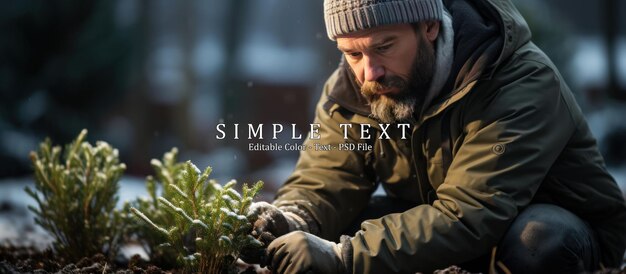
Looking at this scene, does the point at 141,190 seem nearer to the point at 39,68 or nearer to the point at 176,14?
the point at 39,68

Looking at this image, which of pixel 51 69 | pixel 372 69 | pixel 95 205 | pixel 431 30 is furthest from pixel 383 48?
pixel 51 69

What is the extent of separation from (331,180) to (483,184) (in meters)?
0.84

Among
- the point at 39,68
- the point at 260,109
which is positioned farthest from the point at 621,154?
the point at 39,68

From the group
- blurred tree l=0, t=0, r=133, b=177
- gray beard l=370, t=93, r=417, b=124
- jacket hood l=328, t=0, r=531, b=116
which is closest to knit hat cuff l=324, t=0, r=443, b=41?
jacket hood l=328, t=0, r=531, b=116

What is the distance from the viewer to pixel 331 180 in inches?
146

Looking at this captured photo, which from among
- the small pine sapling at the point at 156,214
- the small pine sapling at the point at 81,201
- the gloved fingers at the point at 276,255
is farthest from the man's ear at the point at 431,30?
the small pine sapling at the point at 81,201

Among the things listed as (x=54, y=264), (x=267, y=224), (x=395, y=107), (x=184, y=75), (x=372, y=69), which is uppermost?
(x=184, y=75)

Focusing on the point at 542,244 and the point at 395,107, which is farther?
the point at 395,107

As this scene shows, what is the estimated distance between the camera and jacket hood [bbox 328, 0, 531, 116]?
323 centimetres

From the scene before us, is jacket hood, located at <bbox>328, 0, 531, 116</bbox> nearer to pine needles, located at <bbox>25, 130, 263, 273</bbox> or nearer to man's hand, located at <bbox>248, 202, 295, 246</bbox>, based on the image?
man's hand, located at <bbox>248, 202, 295, 246</bbox>

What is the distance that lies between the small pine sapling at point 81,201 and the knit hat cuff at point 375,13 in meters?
1.31

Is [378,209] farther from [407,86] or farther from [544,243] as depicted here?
[544,243]

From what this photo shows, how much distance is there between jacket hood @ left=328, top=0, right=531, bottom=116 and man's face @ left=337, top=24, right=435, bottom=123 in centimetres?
10

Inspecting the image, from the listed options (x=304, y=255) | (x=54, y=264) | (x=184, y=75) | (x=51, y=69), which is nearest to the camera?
(x=304, y=255)
